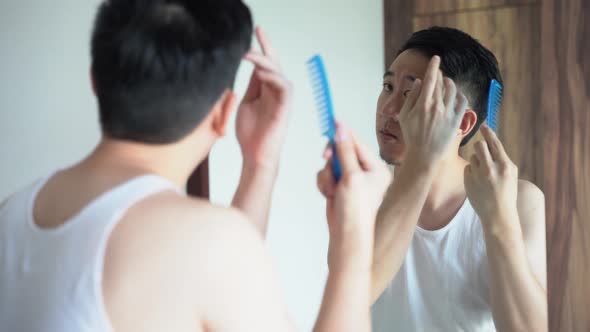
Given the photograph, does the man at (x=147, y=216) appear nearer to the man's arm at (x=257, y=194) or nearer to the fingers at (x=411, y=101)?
the man's arm at (x=257, y=194)

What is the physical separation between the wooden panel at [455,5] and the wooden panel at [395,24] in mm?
36

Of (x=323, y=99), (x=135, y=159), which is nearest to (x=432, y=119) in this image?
(x=323, y=99)

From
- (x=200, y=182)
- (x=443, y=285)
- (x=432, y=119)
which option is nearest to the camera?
(x=432, y=119)

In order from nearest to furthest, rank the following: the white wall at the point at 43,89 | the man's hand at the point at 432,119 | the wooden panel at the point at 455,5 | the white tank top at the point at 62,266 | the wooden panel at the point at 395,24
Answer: the white tank top at the point at 62,266
the man's hand at the point at 432,119
the white wall at the point at 43,89
the wooden panel at the point at 455,5
the wooden panel at the point at 395,24

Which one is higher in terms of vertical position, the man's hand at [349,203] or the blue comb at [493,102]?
the man's hand at [349,203]

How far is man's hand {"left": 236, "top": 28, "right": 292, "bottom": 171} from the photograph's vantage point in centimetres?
74

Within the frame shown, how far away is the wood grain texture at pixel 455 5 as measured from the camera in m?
2.15

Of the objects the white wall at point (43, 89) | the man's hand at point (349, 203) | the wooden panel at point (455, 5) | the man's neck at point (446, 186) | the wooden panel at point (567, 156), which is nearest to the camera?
the man's hand at point (349, 203)

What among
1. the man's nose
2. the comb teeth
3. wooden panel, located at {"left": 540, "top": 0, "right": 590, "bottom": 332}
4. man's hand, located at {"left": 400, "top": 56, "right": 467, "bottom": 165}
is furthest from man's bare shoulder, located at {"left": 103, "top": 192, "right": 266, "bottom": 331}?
wooden panel, located at {"left": 540, "top": 0, "right": 590, "bottom": 332}

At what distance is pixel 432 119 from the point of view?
39.3 inches

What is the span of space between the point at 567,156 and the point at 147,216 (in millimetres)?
1757

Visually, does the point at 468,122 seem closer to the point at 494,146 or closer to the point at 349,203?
the point at 494,146

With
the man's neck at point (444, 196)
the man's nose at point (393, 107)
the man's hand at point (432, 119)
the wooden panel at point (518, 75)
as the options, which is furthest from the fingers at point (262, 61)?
the wooden panel at point (518, 75)

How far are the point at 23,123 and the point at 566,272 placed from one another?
154 centimetres
